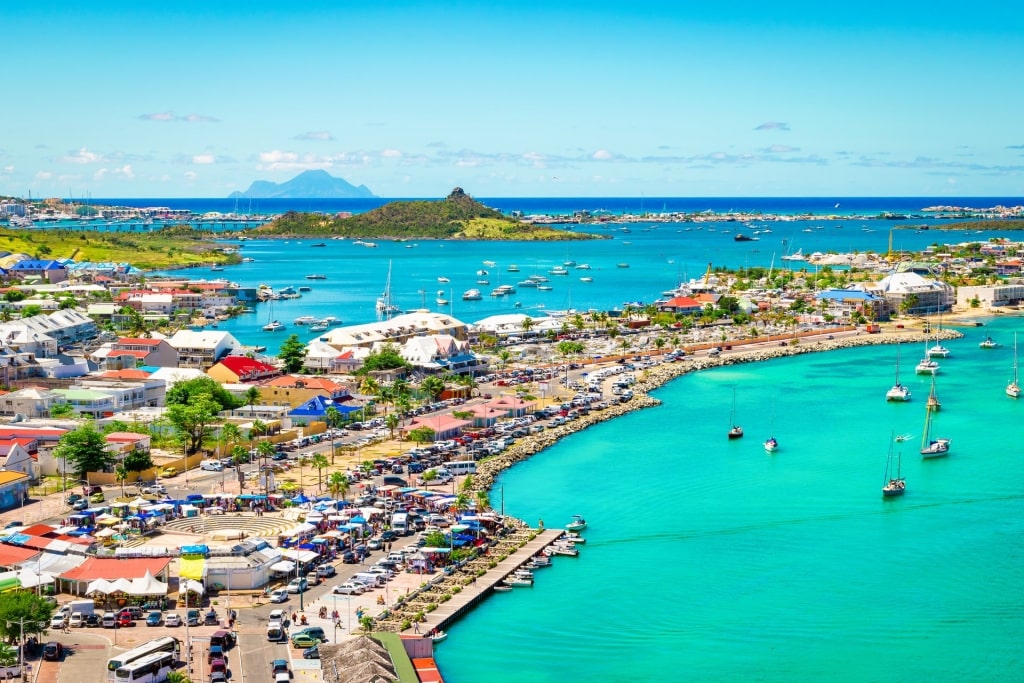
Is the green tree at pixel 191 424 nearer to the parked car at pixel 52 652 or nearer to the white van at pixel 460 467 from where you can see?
the white van at pixel 460 467

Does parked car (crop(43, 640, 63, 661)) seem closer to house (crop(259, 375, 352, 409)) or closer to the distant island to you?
house (crop(259, 375, 352, 409))

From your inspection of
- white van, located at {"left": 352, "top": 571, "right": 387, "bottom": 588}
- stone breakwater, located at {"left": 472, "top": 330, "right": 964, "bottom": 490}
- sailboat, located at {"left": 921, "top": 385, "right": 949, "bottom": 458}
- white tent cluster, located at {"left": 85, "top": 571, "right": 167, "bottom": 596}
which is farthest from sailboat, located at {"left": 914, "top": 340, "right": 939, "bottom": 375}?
white tent cluster, located at {"left": 85, "top": 571, "right": 167, "bottom": 596}

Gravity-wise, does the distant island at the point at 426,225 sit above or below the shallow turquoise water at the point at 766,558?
above

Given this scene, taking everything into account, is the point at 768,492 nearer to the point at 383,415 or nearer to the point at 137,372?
the point at 383,415

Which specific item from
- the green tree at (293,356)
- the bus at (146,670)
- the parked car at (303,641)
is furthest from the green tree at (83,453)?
the green tree at (293,356)

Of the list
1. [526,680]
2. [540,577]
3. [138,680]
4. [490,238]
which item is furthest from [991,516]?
[490,238]

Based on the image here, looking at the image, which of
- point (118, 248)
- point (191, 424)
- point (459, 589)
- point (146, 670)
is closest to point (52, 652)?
point (146, 670)
